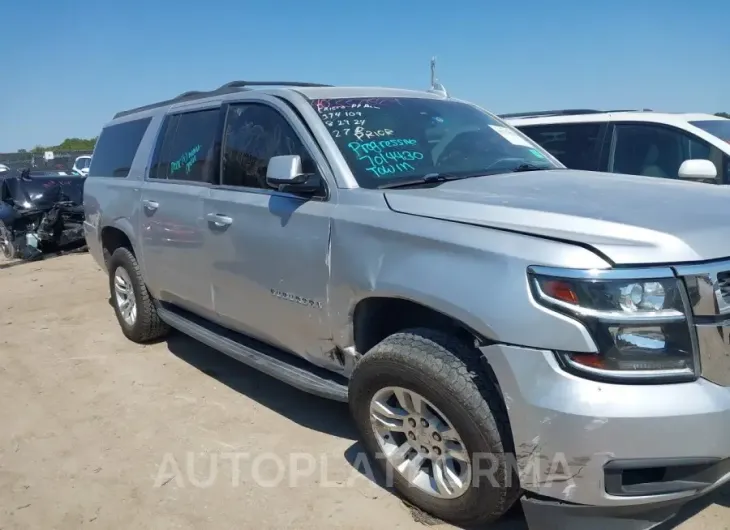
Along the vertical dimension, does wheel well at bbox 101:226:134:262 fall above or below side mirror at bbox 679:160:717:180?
below

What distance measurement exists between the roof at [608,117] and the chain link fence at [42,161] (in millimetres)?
25154

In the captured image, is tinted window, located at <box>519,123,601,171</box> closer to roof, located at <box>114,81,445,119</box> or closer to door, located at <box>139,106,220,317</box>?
roof, located at <box>114,81,445,119</box>

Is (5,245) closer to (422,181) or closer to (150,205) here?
(150,205)

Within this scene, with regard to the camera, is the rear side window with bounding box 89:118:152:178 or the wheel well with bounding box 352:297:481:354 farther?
the rear side window with bounding box 89:118:152:178

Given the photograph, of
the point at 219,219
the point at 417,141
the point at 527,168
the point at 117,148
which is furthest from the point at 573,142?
the point at 117,148

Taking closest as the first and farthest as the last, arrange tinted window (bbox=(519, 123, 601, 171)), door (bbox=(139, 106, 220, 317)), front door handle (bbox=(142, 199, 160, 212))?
1. door (bbox=(139, 106, 220, 317))
2. front door handle (bbox=(142, 199, 160, 212))
3. tinted window (bbox=(519, 123, 601, 171))

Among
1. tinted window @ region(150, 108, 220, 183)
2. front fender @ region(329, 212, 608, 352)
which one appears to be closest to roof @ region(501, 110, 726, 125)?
tinted window @ region(150, 108, 220, 183)

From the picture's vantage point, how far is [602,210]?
2508mm

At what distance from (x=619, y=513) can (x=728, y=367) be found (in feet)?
2.09

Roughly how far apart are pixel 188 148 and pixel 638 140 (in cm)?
412

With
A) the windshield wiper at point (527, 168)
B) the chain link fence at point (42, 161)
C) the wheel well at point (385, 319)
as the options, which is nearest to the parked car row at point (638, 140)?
the windshield wiper at point (527, 168)

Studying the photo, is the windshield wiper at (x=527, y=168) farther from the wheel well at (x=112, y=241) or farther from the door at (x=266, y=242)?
the wheel well at (x=112, y=241)

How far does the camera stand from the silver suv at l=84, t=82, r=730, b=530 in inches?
86.4

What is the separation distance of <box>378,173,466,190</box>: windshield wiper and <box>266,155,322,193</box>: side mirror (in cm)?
37
